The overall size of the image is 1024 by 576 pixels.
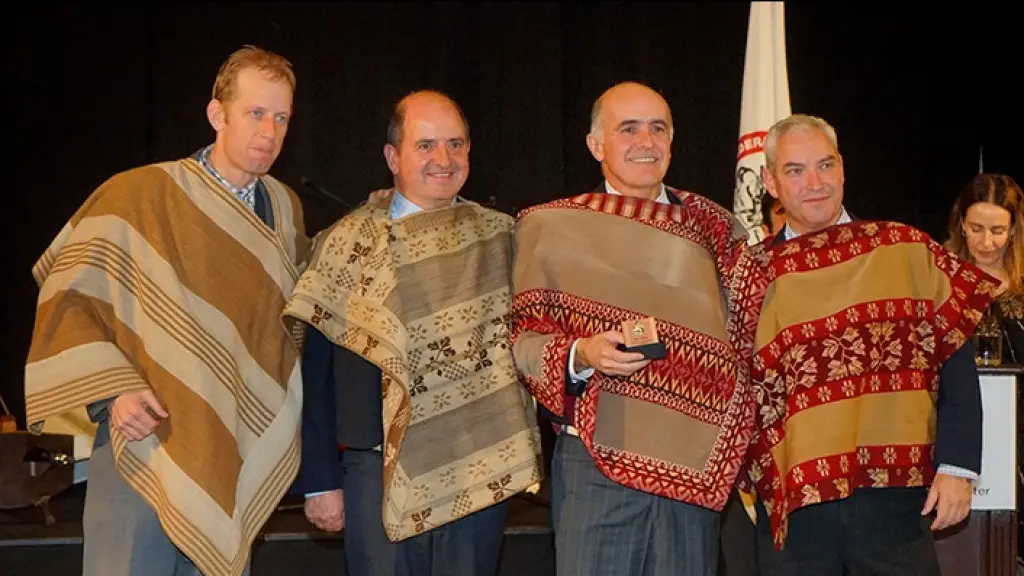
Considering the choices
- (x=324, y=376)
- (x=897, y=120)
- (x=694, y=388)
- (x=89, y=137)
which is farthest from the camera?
(x=897, y=120)

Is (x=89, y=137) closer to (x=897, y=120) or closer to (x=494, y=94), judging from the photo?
(x=494, y=94)

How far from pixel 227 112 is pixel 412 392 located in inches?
27.4

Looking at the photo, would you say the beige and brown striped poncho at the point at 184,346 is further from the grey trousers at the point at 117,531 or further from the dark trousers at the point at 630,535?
the dark trousers at the point at 630,535

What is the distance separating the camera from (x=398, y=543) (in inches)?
90.0

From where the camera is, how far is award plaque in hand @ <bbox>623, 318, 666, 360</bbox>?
2021 mm

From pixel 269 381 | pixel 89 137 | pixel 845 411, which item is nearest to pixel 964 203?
pixel 845 411

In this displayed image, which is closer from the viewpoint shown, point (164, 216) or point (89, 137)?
point (164, 216)

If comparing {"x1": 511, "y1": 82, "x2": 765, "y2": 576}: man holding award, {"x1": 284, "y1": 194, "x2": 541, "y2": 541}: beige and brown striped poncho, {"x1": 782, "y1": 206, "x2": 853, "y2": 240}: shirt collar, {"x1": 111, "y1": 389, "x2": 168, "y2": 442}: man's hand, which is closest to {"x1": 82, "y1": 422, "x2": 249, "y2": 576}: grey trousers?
{"x1": 111, "y1": 389, "x2": 168, "y2": 442}: man's hand

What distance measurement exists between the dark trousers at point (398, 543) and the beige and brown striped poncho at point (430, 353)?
0.17 ft

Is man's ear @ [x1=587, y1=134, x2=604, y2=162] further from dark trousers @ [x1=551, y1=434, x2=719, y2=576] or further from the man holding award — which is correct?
dark trousers @ [x1=551, y1=434, x2=719, y2=576]

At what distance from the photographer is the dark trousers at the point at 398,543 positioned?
2.29 m

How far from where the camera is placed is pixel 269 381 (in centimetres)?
236

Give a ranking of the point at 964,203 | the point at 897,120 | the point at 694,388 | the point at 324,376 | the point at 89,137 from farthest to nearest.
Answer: the point at 897,120 → the point at 89,137 → the point at 964,203 → the point at 324,376 → the point at 694,388

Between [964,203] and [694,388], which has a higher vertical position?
[964,203]
